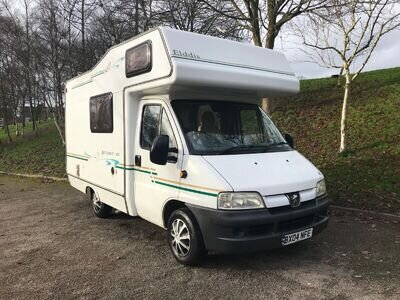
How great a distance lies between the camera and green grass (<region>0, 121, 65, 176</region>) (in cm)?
1798

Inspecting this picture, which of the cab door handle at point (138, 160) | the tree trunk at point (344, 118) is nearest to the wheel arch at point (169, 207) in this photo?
the cab door handle at point (138, 160)

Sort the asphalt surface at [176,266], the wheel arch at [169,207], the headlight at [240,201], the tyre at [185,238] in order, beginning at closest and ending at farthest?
the asphalt surface at [176,266]
the headlight at [240,201]
the tyre at [185,238]
the wheel arch at [169,207]

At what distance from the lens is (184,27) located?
15070 mm

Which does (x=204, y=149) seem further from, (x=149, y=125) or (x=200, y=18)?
(x=200, y=18)

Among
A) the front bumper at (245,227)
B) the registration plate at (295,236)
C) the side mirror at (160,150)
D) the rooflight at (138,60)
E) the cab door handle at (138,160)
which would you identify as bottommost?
the registration plate at (295,236)

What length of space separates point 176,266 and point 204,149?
1536 mm

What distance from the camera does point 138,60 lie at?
5.83 metres

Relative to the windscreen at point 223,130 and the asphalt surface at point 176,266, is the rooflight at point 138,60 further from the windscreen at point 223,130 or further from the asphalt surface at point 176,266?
the asphalt surface at point 176,266

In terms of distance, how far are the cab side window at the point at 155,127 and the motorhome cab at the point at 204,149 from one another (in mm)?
14

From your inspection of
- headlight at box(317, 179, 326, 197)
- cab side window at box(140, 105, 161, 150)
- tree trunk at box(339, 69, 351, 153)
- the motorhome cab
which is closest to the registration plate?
the motorhome cab

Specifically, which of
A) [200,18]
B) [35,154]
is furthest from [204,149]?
[35,154]

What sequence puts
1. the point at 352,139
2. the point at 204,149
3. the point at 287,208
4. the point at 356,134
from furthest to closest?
the point at 356,134
the point at 352,139
the point at 204,149
the point at 287,208

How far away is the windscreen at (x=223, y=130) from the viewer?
17.5ft

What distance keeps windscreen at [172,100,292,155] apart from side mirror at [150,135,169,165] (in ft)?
1.02
